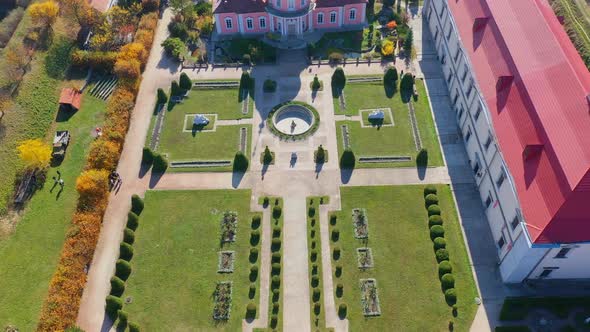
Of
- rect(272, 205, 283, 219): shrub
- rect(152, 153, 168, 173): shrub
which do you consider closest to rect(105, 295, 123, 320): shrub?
rect(152, 153, 168, 173): shrub

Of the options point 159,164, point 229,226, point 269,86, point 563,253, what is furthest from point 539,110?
point 159,164

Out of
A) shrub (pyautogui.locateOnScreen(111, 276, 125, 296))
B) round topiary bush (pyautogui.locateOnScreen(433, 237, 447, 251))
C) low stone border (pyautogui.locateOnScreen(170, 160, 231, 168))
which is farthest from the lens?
low stone border (pyautogui.locateOnScreen(170, 160, 231, 168))

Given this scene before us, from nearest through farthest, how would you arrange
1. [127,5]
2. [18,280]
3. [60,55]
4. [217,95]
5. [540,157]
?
[540,157], [18,280], [217,95], [60,55], [127,5]

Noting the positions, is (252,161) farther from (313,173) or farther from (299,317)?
(299,317)

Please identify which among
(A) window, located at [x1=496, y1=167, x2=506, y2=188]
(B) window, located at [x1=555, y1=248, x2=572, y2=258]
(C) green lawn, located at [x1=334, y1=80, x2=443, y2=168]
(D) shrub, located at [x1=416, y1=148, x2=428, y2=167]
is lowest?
(B) window, located at [x1=555, y1=248, x2=572, y2=258]

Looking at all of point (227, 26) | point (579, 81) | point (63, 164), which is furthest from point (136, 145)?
point (579, 81)

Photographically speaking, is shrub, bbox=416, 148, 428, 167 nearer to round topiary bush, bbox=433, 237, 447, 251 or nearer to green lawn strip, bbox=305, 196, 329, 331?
round topiary bush, bbox=433, 237, 447, 251

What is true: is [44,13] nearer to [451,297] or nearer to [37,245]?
[37,245]
